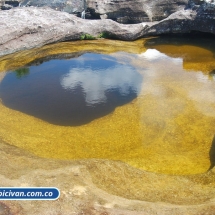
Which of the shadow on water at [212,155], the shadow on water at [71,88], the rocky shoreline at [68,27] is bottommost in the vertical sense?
the shadow on water at [212,155]

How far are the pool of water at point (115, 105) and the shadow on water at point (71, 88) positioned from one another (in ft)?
0.10

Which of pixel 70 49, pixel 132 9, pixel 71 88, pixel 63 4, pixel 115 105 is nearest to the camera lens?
pixel 115 105

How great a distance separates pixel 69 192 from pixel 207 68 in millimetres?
9284

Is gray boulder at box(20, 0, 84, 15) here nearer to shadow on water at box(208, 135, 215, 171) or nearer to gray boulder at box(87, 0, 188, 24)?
gray boulder at box(87, 0, 188, 24)

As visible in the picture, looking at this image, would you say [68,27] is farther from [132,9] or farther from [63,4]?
[132,9]

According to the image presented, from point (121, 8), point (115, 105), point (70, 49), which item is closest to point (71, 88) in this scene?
point (115, 105)

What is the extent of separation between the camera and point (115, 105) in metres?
10.2

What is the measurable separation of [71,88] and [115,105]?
2.00 meters

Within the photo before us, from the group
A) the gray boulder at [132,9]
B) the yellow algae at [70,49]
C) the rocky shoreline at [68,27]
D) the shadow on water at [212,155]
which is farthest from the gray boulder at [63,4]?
the shadow on water at [212,155]

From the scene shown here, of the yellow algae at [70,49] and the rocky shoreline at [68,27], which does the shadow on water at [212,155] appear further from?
the rocky shoreline at [68,27]

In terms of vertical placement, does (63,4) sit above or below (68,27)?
above

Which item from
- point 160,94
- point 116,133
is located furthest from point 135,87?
point 116,133

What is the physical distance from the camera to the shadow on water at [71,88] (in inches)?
385

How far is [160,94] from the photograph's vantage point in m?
10.9
